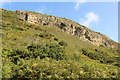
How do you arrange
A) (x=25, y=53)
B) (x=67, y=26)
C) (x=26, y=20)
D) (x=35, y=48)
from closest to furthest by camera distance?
(x=25, y=53) → (x=35, y=48) → (x=26, y=20) → (x=67, y=26)

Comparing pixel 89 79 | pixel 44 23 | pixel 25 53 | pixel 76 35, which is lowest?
pixel 89 79

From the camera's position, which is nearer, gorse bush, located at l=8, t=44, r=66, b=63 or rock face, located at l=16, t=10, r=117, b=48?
gorse bush, located at l=8, t=44, r=66, b=63

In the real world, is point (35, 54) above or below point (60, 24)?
below

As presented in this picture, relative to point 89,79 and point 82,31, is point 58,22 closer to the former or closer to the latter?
point 82,31

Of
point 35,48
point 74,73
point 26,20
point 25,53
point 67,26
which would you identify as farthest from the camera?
point 67,26

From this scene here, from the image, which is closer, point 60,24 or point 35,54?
point 35,54

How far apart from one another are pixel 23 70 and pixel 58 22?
41114 millimetres

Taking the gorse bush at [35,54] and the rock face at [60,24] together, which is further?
the rock face at [60,24]

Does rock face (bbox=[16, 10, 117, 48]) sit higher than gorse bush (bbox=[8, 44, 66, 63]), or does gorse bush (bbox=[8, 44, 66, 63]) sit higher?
rock face (bbox=[16, 10, 117, 48])

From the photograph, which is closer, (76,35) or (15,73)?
(15,73)

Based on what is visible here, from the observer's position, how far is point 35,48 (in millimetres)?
21891

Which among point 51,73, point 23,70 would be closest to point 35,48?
point 23,70

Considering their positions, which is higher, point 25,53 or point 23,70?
point 25,53

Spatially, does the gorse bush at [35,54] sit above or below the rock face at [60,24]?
below
